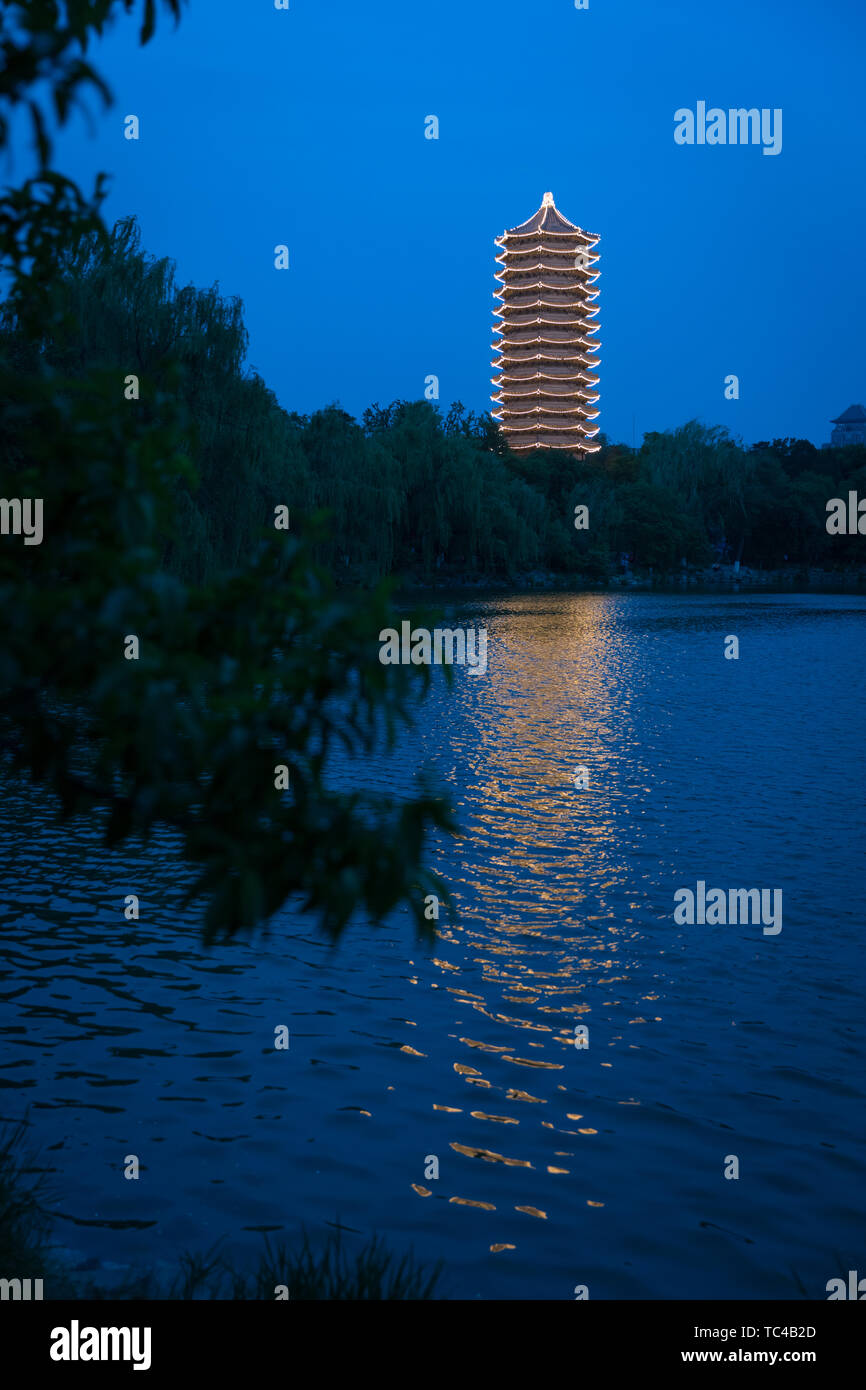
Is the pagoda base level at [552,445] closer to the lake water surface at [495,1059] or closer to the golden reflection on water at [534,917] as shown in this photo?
the golden reflection on water at [534,917]

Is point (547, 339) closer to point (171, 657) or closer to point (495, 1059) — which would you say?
point (495, 1059)

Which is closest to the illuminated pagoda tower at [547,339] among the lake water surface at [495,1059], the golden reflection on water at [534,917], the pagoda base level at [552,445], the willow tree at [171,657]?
the pagoda base level at [552,445]

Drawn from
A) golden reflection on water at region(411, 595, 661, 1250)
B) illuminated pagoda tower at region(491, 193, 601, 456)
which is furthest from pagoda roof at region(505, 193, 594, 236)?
golden reflection on water at region(411, 595, 661, 1250)

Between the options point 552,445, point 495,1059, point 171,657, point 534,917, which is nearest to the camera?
point 171,657

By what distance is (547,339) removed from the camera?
372ft

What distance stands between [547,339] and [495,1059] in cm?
11173

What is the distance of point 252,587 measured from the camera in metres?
2.36

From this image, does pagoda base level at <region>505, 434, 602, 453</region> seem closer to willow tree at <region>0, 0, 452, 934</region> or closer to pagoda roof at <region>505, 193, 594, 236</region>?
pagoda roof at <region>505, 193, 594, 236</region>

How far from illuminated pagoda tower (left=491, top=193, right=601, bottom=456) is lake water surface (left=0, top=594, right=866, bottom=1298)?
103 m

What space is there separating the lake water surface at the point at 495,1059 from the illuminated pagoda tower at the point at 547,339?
339 feet

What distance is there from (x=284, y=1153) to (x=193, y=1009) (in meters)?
1.86

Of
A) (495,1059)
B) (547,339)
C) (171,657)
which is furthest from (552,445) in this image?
(171,657)

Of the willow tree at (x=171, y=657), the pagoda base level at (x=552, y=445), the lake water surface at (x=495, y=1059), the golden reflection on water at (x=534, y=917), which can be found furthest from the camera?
the pagoda base level at (x=552, y=445)

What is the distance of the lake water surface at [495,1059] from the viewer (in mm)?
5316
